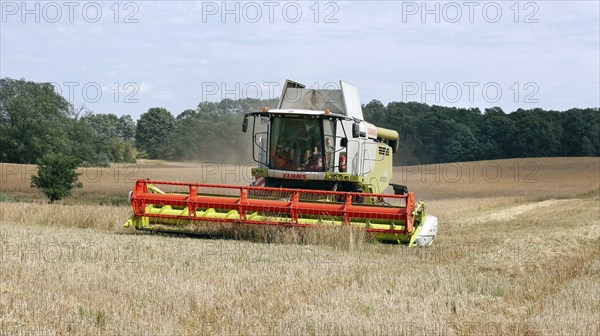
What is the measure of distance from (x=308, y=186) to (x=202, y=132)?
101 feet

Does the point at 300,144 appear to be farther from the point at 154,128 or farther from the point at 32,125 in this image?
the point at 154,128

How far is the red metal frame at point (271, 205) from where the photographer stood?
1111cm

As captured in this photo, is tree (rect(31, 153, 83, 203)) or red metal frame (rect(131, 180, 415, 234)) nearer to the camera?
red metal frame (rect(131, 180, 415, 234))

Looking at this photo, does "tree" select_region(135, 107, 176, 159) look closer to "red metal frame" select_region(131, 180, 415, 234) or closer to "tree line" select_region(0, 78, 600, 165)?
"tree line" select_region(0, 78, 600, 165)

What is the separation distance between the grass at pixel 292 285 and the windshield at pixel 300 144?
2.14m

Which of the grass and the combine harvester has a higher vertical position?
the combine harvester

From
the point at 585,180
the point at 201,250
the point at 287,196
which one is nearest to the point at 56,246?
the point at 201,250

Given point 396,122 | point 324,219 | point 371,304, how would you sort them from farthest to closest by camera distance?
1. point 396,122
2. point 324,219
3. point 371,304

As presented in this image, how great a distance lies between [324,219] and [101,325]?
6.41 m

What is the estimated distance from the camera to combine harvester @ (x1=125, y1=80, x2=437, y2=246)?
1130 centimetres

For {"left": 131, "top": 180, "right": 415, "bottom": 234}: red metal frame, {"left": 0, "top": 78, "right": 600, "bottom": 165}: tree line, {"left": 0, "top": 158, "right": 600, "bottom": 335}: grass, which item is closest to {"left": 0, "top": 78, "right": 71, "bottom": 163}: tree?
{"left": 0, "top": 78, "right": 600, "bottom": 165}: tree line

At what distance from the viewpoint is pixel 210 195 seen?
39.7 ft

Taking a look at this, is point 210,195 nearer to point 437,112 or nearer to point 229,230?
point 229,230

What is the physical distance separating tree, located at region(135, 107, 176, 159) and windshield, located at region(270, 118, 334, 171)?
201 feet
